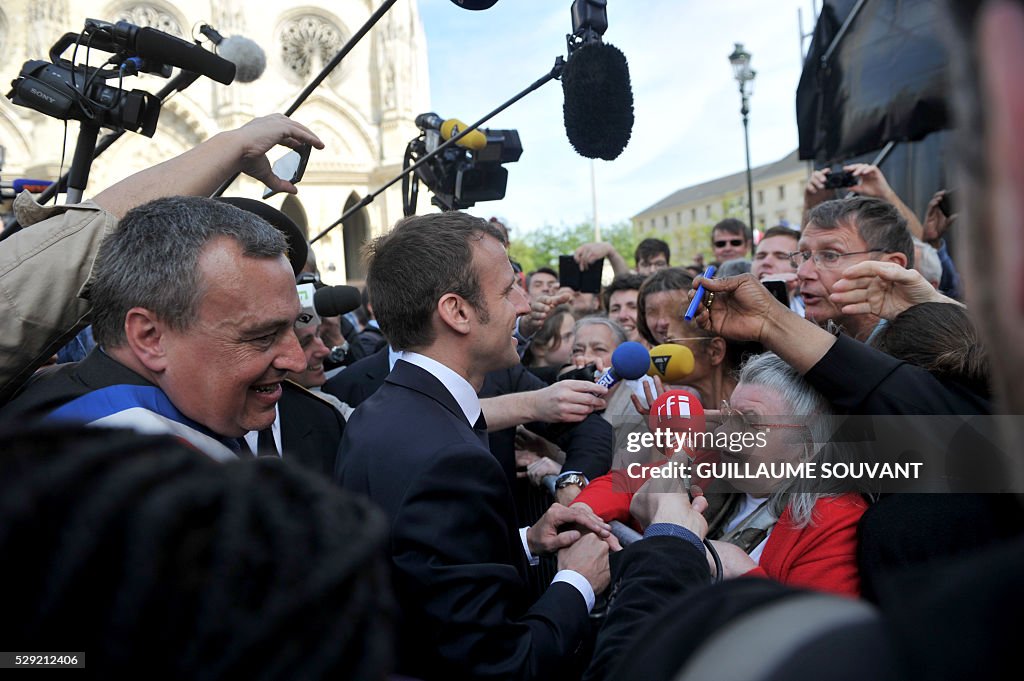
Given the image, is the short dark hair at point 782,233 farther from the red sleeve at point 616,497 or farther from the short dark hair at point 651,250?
the red sleeve at point 616,497

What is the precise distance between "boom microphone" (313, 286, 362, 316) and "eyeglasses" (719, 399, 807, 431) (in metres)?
2.23

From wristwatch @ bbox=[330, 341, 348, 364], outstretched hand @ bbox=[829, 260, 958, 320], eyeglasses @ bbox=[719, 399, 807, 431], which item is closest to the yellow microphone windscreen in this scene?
eyeglasses @ bbox=[719, 399, 807, 431]

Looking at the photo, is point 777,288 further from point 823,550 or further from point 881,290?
point 823,550

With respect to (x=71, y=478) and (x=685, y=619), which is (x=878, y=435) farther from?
(x=71, y=478)

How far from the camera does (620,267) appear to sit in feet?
21.3

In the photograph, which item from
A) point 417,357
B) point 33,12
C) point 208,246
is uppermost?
point 33,12

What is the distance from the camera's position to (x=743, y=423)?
239 centimetres

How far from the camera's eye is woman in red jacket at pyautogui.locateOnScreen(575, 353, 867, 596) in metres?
2.03

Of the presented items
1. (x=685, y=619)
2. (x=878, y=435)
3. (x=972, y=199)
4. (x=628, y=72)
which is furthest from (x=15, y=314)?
(x=628, y=72)

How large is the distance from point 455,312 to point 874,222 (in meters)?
1.79

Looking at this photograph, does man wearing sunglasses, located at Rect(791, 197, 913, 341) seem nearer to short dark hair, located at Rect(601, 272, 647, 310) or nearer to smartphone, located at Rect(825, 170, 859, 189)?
smartphone, located at Rect(825, 170, 859, 189)

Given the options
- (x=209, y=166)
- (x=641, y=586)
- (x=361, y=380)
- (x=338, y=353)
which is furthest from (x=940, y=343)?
(x=338, y=353)

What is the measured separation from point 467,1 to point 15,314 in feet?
6.13

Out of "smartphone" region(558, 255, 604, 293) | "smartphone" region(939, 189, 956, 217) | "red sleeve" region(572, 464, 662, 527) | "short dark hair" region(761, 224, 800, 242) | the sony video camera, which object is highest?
the sony video camera
